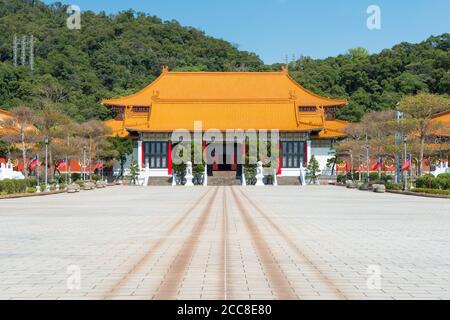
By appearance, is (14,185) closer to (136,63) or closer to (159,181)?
(159,181)

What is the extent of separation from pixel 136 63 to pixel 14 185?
251ft

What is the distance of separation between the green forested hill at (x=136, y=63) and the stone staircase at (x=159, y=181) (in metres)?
16.9

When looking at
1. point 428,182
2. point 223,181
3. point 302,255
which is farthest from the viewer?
point 223,181

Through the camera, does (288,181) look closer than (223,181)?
No

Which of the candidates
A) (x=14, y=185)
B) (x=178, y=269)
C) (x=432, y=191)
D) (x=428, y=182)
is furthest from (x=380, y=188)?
(x=178, y=269)

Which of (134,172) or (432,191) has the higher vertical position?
(134,172)

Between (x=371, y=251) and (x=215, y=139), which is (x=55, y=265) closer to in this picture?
(x=371, y=251)

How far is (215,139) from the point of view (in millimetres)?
72562

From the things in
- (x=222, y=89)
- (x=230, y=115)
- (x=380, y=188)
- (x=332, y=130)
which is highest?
(x=222, y=89)

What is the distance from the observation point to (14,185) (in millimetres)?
37062

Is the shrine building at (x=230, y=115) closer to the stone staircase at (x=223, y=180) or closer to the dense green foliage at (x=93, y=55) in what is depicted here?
the stone staircase at (x=223, y=180)

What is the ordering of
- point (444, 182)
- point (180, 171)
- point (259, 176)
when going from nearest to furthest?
1. point (444, 182)
2. point (259, 176)
3. point (180, 171)

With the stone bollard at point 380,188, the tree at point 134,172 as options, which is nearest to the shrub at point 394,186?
the stone bollard at point 380,188
